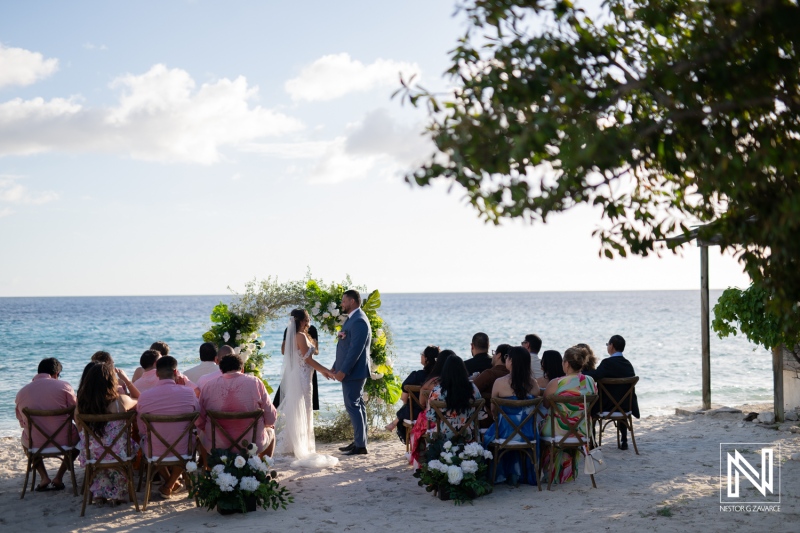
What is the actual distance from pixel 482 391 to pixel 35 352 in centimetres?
2845

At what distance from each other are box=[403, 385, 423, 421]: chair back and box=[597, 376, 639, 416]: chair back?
207 cm

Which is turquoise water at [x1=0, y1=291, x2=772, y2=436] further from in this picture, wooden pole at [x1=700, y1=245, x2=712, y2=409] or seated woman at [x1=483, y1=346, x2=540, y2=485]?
seated woman at [x1=483, y1=346, x2=540, y2=485]

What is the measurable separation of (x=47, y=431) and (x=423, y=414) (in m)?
3.53

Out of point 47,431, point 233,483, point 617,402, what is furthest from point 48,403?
point 617,402

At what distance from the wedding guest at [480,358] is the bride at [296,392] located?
5.73 ft

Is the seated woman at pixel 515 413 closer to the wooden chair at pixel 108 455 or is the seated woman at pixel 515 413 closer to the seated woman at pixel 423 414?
the seated woman at pixel 423 414

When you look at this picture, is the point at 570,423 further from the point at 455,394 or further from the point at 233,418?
the point at 233,418

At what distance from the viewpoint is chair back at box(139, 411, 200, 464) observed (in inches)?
244

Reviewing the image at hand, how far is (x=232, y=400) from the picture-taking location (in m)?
6.57

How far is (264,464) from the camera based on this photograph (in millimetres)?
6301

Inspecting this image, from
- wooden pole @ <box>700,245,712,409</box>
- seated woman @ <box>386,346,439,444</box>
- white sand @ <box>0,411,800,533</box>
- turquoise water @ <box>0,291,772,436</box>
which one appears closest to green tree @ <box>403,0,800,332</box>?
white sand @ <box>0,411,800,533</box>

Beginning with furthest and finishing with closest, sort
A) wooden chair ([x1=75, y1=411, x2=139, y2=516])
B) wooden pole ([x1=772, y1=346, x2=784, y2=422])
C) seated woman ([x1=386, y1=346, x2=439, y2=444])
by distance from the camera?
wooden pole ([x1=772, y1=346, x2=784, y2=422]) → seated woman ([x1=386, y1=346, x2=439, y2=444]) → wooden chair ([x1=75, y1=411, x2=139, y2=516])

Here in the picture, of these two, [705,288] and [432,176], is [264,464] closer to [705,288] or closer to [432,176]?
[432,176]

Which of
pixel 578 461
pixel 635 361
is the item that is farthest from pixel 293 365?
pixel 635 361
